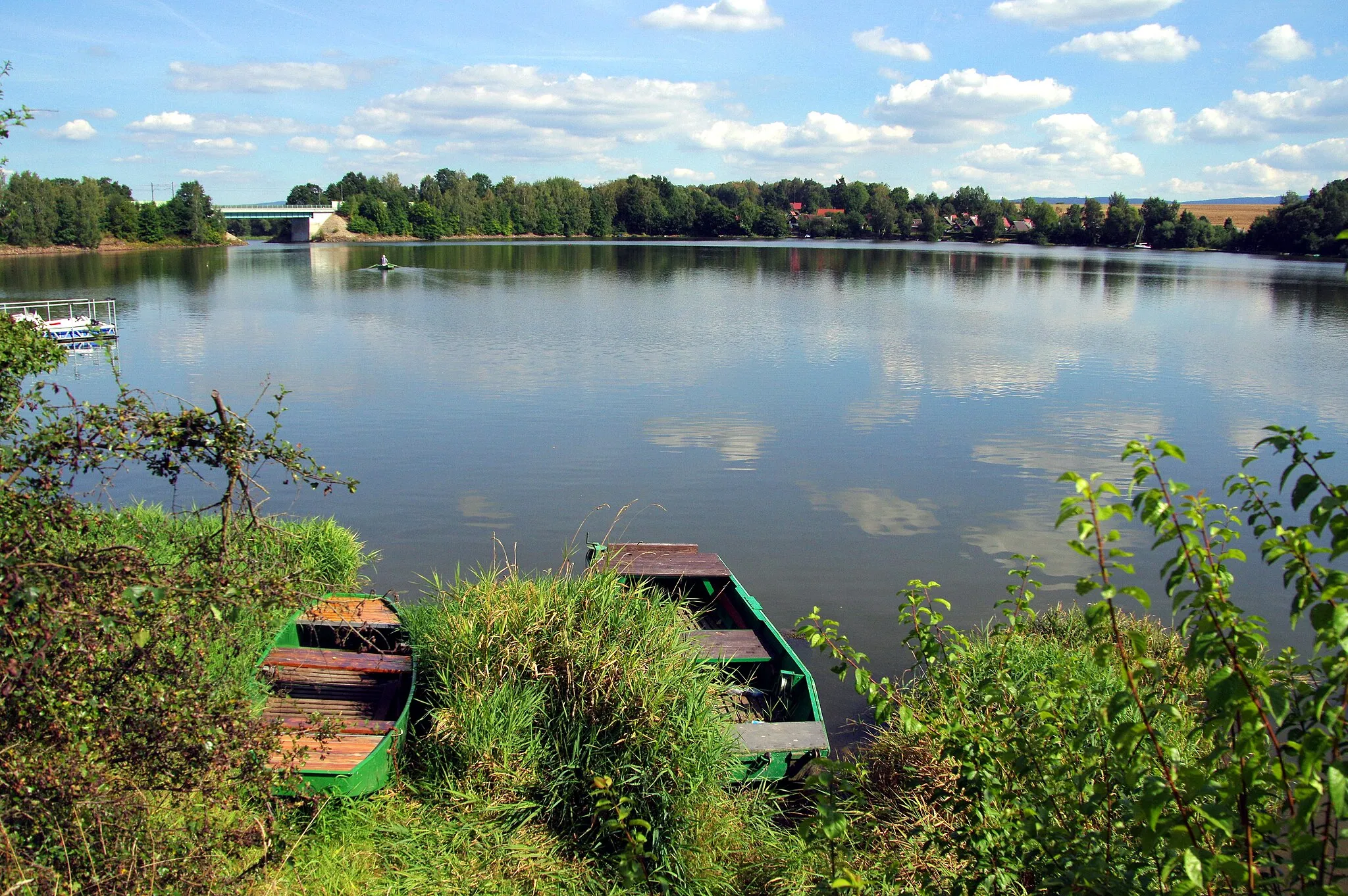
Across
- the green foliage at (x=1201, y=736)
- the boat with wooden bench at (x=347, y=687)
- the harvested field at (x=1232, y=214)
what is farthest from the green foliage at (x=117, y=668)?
the harvested field at (x=1232, y=214)

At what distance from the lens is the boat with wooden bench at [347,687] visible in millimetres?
6414

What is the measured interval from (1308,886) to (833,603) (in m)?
9.58

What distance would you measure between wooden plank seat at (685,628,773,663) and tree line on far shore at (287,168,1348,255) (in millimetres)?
132112

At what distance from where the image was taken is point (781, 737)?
7332 mm

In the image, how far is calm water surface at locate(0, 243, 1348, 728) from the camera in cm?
1409

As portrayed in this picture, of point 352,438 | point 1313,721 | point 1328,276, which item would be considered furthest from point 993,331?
point 1328,276

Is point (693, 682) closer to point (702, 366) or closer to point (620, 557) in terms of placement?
point (620, 557)

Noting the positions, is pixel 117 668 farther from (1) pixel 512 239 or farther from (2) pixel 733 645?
(1) pixel 512 239

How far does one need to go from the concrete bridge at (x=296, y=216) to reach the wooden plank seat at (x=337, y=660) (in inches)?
5504

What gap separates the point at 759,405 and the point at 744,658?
15.1m

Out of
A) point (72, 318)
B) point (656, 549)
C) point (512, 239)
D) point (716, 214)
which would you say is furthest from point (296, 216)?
point (656, 549)

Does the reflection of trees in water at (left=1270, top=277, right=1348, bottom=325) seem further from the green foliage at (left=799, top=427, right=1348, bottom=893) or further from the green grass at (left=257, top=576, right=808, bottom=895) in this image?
the green foliage at (left=799, top=427, right=1348, bottom=893)

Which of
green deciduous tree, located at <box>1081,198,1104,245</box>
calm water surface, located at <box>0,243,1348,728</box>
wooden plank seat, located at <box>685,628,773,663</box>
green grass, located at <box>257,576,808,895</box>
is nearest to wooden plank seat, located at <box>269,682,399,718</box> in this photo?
green grass, located at <box>257,576,808,895</box>

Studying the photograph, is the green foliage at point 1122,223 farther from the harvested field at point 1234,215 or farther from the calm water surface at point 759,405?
the calm water surface at point 759,405
